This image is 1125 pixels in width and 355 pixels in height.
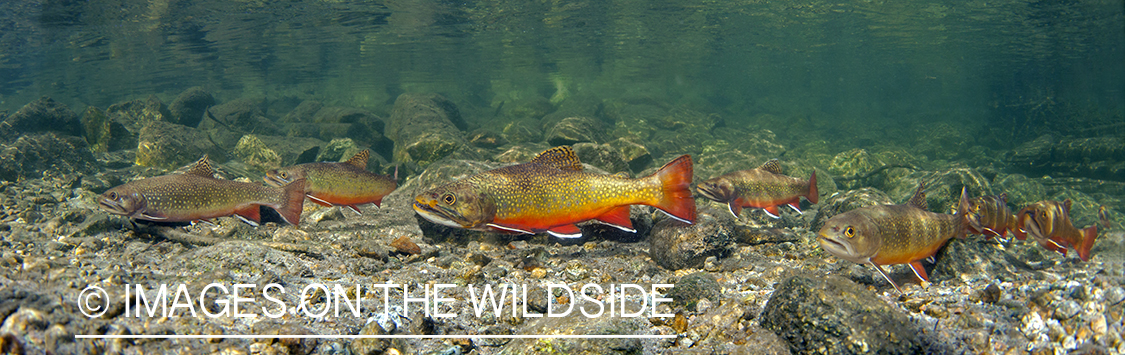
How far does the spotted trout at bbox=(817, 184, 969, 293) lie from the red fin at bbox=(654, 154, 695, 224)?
3.24 ft

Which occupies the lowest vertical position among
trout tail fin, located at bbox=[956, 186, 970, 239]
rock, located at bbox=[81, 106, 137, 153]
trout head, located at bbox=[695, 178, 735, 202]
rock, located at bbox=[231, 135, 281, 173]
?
rock, located at bbox=[231, 135, 281, 173]

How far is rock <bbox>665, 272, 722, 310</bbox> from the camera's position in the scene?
3.46 metres

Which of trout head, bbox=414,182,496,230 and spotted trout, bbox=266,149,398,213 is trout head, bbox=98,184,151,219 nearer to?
spotted trout, bbox=266,149,398,213

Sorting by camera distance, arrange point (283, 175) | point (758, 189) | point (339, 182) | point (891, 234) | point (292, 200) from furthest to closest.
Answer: point (283, 175) < point (758, 189) < point (339, 182) < point (292, 200) < point (891, 234)

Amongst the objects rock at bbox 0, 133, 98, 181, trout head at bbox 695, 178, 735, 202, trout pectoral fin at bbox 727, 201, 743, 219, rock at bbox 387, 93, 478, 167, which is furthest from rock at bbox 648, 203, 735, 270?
rock at bbox 0, 133, 98, 181

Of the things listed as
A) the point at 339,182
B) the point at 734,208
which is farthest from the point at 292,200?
the point at 734,208

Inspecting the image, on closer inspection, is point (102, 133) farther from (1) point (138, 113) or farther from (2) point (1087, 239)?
(2) point (1087, 239)

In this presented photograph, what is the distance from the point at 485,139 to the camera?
A: 582 inches

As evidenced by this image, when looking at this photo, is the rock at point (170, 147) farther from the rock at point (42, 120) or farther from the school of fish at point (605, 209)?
the school of fish at point (605, 209)

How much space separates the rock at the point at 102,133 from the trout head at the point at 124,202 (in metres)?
13.1

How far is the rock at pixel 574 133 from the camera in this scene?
1296 cm

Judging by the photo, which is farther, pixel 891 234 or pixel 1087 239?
pixel 1087 239

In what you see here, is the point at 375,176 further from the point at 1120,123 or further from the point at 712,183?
the point at 1120,123

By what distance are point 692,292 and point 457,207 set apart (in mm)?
1956
